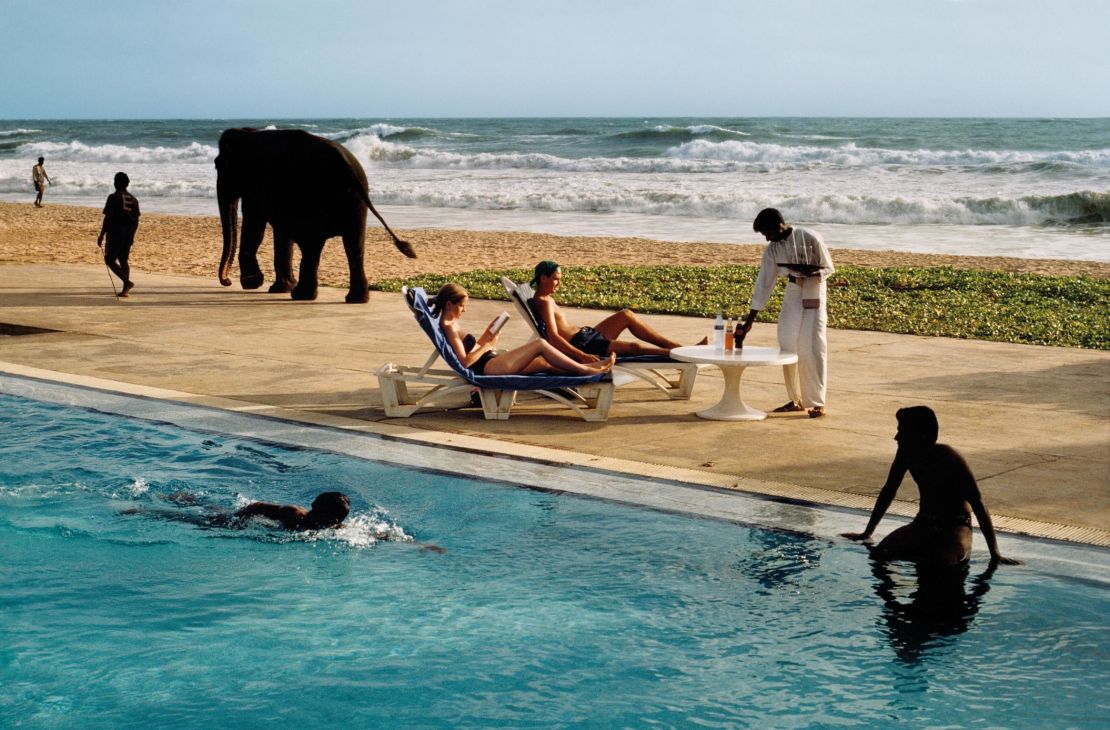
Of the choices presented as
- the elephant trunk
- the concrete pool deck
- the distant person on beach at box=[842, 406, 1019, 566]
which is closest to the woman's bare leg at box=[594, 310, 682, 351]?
the concrete pool deck

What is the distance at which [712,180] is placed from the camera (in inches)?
1884

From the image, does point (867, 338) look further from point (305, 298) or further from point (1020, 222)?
point (1020, 222)

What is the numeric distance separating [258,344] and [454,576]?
667 cm

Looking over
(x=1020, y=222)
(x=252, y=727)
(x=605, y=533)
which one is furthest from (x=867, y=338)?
(x=1020, y=222)

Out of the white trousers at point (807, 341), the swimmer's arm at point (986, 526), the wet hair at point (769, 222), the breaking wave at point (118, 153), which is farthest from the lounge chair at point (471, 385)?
the breaking wave at point (118, 153)

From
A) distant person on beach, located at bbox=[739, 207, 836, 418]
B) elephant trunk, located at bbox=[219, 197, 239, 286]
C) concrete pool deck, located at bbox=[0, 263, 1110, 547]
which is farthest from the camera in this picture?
elephant trunk, located at bbox=[219, 197, 239, 286]

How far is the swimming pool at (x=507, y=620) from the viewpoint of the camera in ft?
16.7

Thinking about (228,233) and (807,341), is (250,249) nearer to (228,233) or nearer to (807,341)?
(228,233)

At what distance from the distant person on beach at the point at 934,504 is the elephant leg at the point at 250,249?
37.9ft

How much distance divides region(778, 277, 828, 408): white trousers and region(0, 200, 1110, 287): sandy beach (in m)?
10.0

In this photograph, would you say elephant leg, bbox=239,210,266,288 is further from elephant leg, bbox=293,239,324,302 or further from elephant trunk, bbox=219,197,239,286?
elephant leg, bbox=293,239,324,302

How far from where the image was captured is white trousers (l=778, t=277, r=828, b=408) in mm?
9172

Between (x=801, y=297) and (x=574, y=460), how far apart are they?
2.35m

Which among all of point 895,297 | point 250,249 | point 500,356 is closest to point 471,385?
point 500,356
